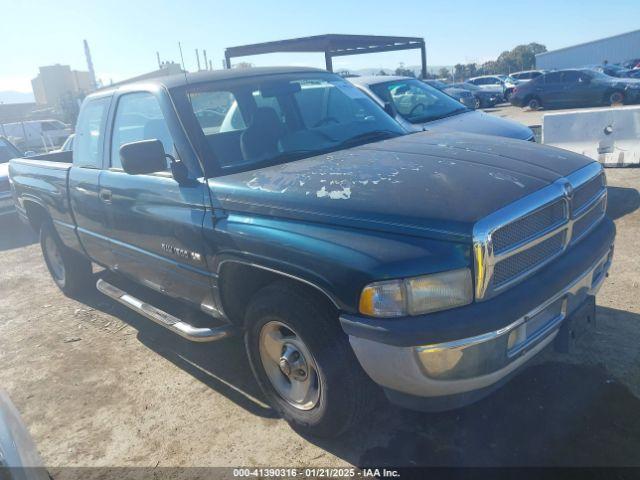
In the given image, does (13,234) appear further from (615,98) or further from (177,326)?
(615,98)

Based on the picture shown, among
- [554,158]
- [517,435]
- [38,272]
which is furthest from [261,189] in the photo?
[38,272]

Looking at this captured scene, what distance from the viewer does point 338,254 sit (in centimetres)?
236

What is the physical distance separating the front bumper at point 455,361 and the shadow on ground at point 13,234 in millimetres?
8309

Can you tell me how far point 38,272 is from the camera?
278 inches

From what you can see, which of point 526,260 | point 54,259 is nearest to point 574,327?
point 526,260

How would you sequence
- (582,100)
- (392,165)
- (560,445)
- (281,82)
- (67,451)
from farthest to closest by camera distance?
(582,100) < (281,82) < (67,451) < (392,165) < (560,445)

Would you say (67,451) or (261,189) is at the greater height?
(261,189)

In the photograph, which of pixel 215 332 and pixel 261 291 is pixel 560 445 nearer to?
pixel 261 291

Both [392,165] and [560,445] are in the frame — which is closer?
[560,445]

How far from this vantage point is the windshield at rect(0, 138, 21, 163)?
422 inches

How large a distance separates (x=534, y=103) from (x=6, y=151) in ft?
61.5

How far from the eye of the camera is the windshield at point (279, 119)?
3.35m

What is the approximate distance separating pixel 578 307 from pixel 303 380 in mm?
1532

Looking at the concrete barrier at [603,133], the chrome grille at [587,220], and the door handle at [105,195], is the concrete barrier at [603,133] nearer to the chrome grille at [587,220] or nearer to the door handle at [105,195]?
the chrome grille at [587,220]
